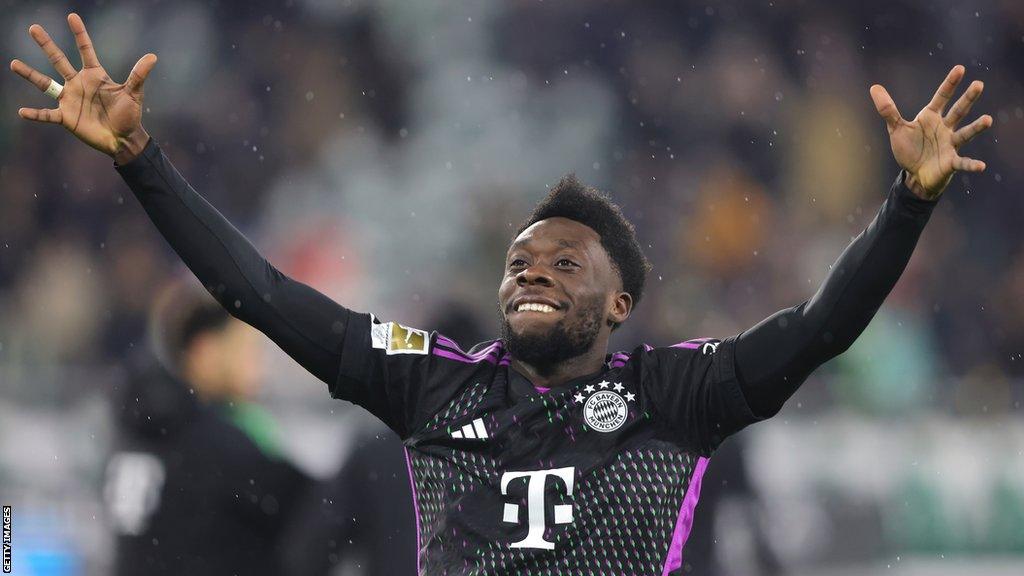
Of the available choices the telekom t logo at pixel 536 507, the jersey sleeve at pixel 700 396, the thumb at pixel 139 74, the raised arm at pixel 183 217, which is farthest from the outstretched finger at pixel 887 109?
the thumb at pixel 139 74

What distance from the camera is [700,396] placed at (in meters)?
3.25

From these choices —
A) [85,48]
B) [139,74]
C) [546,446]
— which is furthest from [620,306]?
[85,48]

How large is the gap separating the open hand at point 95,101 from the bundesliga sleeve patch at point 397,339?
0.73 meters

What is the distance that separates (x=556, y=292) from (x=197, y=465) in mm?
1811

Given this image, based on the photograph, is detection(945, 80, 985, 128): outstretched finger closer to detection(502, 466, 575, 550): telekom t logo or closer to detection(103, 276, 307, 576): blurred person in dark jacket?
detection(502, 466, 575, 550): telekom t logo

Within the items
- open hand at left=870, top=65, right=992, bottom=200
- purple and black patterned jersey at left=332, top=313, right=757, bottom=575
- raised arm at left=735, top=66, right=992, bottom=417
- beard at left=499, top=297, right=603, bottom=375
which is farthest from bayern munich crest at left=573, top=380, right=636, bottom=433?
open hand at left=870, top=65, right=992, bottom=200

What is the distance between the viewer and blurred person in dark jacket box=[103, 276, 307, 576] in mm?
4586

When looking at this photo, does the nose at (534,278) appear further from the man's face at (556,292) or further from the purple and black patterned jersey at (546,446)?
the purple and black patterned jersey at (546,446)

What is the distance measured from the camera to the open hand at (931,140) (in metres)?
2.95

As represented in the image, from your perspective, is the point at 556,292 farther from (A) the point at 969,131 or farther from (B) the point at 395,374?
(A) the point at 969,131

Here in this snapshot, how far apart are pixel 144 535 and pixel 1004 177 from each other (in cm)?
706

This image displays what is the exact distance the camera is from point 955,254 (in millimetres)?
9250

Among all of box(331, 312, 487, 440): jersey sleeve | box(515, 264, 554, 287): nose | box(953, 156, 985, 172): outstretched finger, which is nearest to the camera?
box(953, 156, 985, 172): outstretched finger

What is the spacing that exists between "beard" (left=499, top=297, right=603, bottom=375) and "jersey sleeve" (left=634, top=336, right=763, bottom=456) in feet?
0.60
